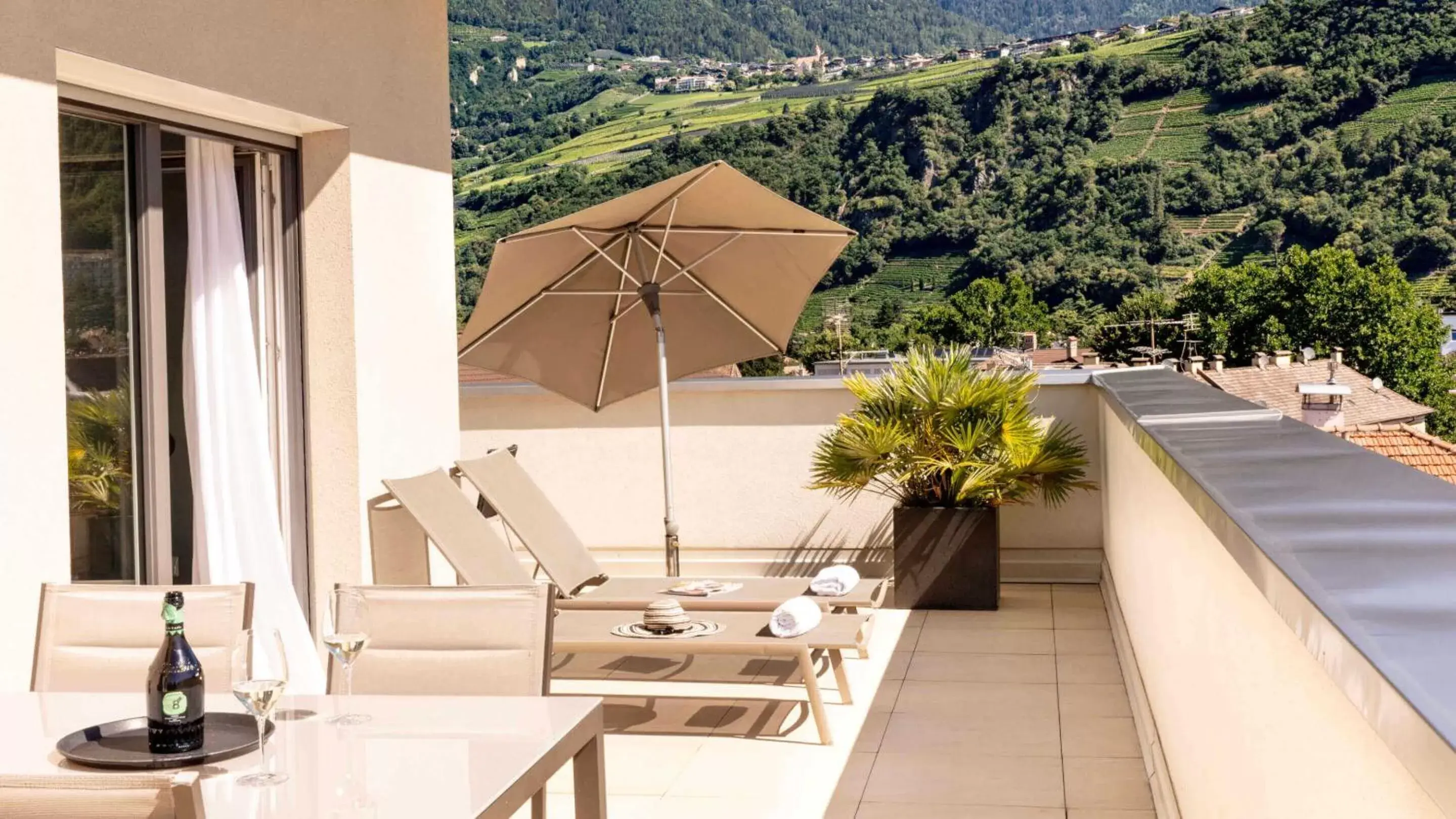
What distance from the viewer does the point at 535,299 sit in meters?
6.61

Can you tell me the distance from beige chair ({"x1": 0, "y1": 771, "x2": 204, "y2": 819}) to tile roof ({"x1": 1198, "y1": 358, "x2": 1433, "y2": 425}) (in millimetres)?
40000

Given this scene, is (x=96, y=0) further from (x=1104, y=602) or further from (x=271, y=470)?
(x=1104, y=602)

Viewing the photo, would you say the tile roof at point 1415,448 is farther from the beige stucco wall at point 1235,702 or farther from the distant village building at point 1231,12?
the distant village building at point 1231,12

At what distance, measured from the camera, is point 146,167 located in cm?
420

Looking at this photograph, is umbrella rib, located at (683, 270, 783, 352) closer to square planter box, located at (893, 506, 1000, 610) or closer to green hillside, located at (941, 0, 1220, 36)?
square planter box, located at (893, 506, 1000, 610)

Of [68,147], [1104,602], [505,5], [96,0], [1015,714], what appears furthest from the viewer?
[505,5]

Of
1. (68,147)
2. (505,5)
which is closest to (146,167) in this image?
(68,147)

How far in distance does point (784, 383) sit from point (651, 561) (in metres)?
1.28

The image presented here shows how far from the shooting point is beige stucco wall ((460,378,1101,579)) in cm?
720

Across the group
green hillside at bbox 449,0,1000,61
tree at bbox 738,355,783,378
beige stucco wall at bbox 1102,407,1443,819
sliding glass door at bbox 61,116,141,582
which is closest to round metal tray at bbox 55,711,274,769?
beige stucco wall at bbox 1102,407,1443,819

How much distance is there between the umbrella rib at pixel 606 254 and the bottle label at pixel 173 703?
412cm

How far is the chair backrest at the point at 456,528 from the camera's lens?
16.1 ft

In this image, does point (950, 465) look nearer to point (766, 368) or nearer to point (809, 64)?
point (766, 368)

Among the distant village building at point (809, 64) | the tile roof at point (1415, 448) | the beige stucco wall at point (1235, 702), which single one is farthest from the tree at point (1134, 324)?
the beige stucco wall at point (1235, 702)
